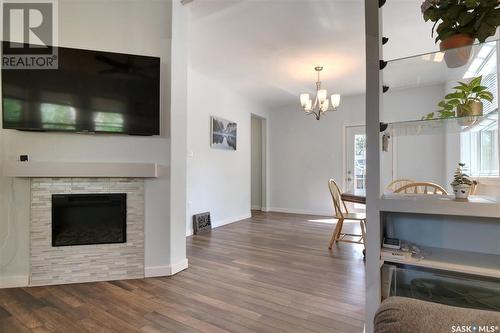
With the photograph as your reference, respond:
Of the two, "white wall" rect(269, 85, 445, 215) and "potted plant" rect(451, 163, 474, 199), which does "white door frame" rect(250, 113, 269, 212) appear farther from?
"potted plant" rect(451, 163, 474, 199)

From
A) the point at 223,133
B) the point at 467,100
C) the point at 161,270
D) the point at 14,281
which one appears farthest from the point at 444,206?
the point at 223,133

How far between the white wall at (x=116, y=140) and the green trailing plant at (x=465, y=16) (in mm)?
2131

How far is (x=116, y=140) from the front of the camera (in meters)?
2.43

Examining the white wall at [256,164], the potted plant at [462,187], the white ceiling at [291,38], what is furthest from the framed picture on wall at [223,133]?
the potted plant at [462,187]

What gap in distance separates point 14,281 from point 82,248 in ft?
1.86

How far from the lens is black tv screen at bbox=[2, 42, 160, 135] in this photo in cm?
215

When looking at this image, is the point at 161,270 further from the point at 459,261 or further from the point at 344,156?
the point at 344,156

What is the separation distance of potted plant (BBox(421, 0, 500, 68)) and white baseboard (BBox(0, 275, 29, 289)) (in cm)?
334

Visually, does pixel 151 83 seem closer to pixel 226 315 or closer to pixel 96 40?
pixel 96 40

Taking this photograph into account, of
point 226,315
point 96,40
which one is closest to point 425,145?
point 226,315

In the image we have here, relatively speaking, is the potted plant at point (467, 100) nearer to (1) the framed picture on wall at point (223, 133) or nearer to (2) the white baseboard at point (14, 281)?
(2) the white baseboard at point (14, 281)

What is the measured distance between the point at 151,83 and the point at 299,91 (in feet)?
10.8

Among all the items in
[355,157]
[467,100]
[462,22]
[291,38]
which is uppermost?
[291,38]

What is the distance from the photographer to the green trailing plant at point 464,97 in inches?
46.4
